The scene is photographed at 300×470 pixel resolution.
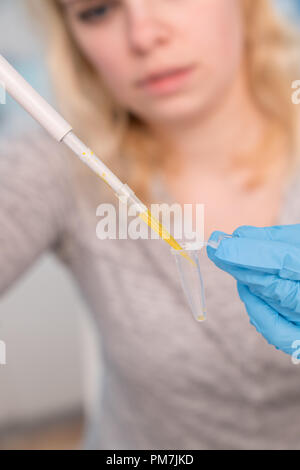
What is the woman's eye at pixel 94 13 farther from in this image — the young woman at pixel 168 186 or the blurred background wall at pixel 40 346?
the blurred background wall at pixel 40 346

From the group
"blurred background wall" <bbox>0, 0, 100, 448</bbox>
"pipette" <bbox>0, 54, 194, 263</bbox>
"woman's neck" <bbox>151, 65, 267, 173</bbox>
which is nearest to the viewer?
"pipette" <bbox>0, 54, 194, 263</bbox>

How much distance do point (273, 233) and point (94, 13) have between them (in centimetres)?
41

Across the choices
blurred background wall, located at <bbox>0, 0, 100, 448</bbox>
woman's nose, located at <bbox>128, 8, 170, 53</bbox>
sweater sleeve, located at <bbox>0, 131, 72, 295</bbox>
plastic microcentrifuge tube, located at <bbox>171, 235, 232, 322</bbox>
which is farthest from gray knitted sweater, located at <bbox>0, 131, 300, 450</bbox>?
blurred background wall, located at <bbox>0, 0, 100, 448</bbox>

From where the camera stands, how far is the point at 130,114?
2.63 feet

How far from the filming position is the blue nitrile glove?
426 mm

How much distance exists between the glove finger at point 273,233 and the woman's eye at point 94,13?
14.9 inches

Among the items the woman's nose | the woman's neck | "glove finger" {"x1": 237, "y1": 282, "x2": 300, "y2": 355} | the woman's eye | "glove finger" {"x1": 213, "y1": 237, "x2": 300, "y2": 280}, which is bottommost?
"glove finger" {"x1": 237, "y1": 282, "x2": 300, "y2": 355}

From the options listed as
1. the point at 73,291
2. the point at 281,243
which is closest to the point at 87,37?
the point at 281,243

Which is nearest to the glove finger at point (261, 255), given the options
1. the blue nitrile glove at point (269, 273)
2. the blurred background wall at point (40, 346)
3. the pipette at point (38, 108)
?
the blue nitrile glove at point (269, 273)

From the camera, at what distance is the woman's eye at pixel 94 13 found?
25.4 inches

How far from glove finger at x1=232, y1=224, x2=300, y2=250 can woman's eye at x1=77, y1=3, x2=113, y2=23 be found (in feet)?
1.24

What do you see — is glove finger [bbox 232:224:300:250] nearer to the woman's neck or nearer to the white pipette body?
the white pipette body
